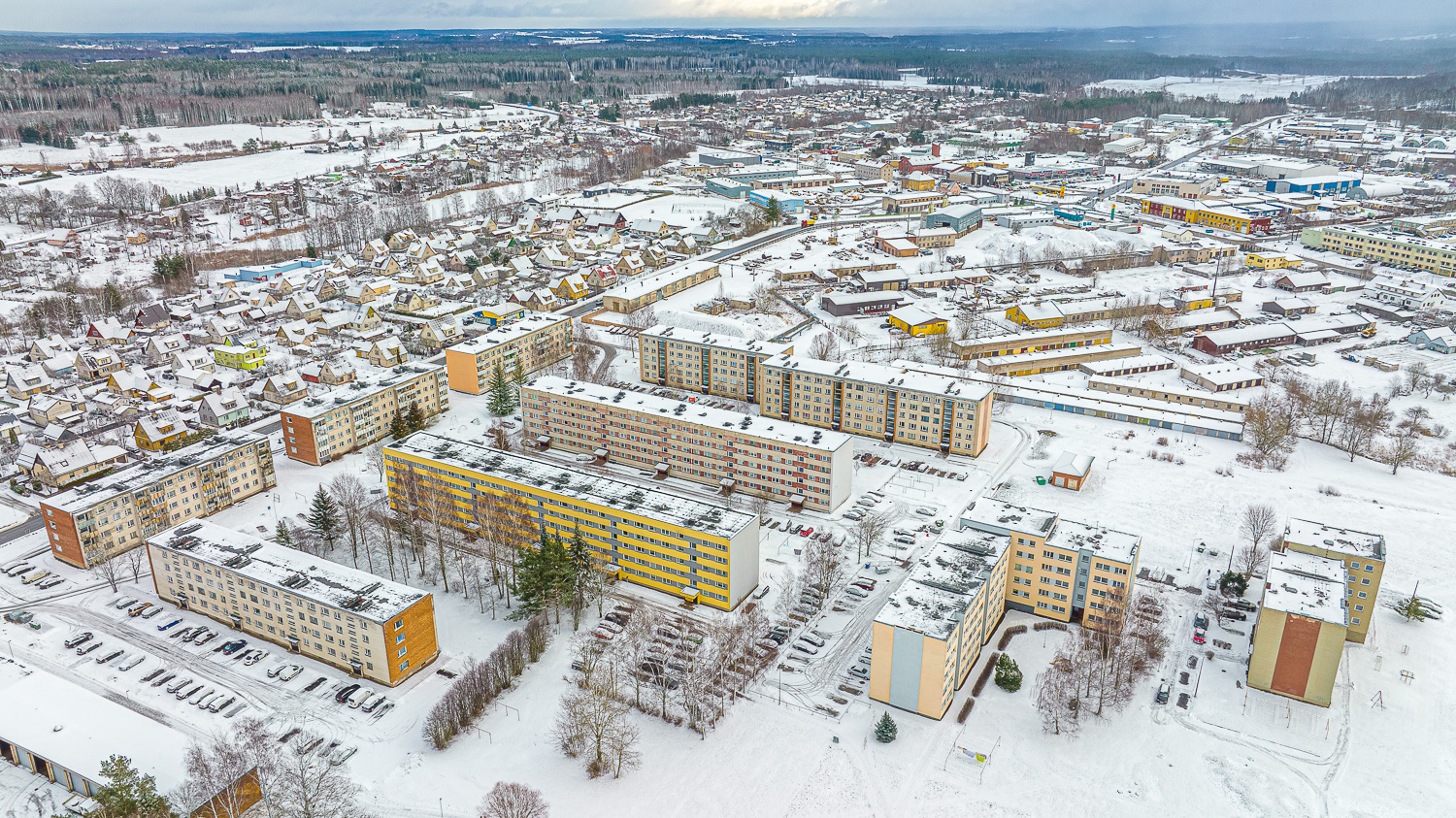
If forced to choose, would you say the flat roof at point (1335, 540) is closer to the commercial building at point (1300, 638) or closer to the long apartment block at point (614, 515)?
the commercial building at point (1300, 638)

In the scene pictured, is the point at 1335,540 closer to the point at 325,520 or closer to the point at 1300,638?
the point at 1300,638

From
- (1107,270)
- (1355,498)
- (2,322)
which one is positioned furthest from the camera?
(1107,270)

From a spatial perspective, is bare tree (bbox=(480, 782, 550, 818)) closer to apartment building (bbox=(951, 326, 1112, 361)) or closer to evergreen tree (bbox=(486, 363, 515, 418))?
evergreen tree (bbox=(486, 363, 515, 418))

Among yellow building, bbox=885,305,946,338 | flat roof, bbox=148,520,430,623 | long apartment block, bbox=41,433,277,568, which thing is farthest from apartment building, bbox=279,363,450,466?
yellow building, bbox=885,305,946,338

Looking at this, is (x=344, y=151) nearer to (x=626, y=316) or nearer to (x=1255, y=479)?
(x=626, y=316)

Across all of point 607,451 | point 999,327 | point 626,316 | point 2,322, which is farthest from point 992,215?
point 2,322

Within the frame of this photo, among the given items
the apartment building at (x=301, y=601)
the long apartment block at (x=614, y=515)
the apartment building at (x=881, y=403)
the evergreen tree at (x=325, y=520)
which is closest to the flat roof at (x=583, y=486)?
the long apartment block at (x=614, y=515)
